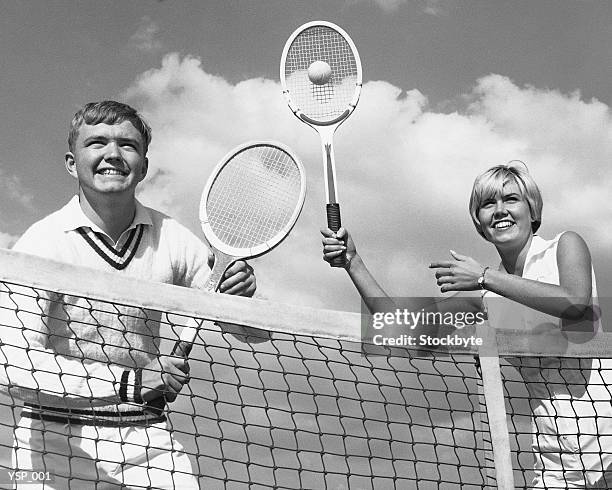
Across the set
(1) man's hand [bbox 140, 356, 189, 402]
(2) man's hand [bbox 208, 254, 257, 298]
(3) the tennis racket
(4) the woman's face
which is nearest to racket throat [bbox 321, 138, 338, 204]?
(3) the tennis racket

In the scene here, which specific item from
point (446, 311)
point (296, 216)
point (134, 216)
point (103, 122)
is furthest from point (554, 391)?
point (103, 122)

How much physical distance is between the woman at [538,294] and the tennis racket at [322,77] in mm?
866

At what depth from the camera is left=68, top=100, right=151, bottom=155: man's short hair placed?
421 centimetres

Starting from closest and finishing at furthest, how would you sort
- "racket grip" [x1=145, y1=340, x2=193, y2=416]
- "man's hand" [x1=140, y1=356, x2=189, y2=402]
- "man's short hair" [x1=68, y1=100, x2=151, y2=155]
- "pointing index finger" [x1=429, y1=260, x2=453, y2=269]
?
1. "man's hand" [x1=140, y1=356, x2=189, y2=402]
2. "racket grip" [x1=145, y1=340, x2=193, y2=416]
3. "pointing index finger" [x1=429, y1=260, x2=453, y2=269]
4. "man's short hair" [x1=68, y1=100, x2=151, y2=155]

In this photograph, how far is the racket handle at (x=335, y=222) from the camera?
14.0ft

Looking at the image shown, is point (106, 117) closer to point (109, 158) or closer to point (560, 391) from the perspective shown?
point (109, 158)

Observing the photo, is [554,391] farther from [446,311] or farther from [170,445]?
[170,445]

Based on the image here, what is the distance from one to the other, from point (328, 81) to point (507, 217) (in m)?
1.45

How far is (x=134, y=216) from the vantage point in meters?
4.21

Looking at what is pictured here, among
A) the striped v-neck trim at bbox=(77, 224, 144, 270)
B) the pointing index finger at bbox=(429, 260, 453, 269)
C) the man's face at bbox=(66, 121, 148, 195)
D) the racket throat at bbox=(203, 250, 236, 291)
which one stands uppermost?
the man's face at bbox=(66, 121, 148, 195)

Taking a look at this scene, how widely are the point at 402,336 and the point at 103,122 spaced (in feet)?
6.00

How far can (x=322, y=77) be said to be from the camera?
4938 mm

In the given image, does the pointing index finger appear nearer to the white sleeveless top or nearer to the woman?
the woman

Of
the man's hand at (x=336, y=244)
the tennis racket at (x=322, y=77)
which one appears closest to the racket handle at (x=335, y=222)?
the man's hand at (x=336, y=244)
